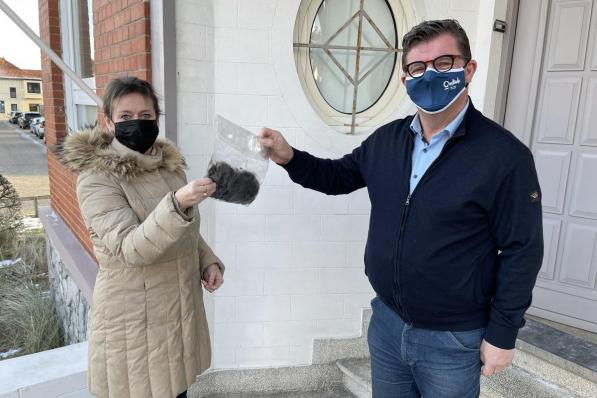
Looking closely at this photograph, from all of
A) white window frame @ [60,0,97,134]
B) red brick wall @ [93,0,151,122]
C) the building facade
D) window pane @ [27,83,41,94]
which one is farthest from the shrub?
window pane @ [27,83,41,94]

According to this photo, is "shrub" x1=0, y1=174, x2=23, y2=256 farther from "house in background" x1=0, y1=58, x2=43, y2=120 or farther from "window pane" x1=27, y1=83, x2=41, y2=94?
"window pane" x1=27, y1=83, x2=41, y2=94

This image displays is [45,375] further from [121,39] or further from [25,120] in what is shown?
[25,120]

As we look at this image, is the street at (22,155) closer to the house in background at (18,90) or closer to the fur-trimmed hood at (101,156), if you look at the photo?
the fur-trimmed hood at (101,156)

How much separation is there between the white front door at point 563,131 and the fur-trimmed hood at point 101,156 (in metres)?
2.53

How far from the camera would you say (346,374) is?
122 inches

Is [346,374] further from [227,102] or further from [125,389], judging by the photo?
[227,102]

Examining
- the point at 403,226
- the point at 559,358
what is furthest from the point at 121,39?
the point at 559,358

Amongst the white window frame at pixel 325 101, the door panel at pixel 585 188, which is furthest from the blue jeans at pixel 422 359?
the door panel at pixel 585 188

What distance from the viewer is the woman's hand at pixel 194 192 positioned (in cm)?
141

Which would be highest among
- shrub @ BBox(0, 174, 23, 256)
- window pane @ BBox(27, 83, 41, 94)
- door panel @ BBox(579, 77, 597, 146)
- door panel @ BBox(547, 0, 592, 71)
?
window pane @ BBox(27, 83, 41, 94)

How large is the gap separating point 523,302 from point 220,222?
71.5 inches

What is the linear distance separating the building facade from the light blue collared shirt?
1232 mm

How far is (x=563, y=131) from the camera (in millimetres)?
2891

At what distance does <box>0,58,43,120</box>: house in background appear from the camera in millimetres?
47250
